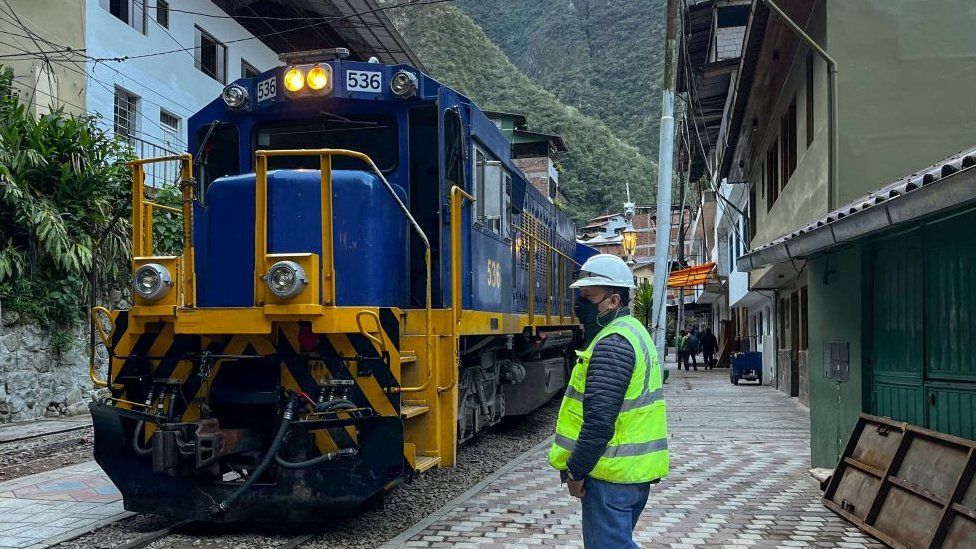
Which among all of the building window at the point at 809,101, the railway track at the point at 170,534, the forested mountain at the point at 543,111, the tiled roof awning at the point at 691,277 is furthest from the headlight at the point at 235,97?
the forested mountain at the point at 543,111

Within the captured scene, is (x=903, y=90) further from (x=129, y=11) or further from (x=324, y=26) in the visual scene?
(x=324, y=26)

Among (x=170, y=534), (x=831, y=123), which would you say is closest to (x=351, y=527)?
(x=170, y=534)

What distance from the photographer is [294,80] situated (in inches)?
254

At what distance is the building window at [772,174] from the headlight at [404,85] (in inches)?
395

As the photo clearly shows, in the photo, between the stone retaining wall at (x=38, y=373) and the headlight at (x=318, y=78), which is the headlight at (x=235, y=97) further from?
the stone retaining wall at (x=38, y=373)

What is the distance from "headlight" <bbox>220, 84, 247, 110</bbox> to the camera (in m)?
6.80

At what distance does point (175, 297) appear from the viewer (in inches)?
223

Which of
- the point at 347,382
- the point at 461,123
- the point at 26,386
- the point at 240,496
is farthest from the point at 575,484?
the point at 26,386

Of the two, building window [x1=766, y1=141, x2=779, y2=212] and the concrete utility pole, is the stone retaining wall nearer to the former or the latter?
the concrete utility pole

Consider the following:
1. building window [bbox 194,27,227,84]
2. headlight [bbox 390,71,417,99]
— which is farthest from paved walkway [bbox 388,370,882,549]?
building window [bbox 194,27,227,84]

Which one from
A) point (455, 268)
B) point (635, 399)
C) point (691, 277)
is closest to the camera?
point (635, 399)

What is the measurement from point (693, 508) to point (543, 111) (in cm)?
6280

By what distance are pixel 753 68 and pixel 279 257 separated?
10.7m

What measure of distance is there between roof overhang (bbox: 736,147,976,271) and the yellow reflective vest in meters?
1.95
